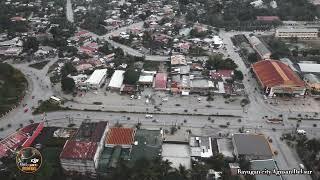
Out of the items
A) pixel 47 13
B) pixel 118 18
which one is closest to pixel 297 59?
pixel 118 18

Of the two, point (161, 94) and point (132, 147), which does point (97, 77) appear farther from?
point (132, 147)

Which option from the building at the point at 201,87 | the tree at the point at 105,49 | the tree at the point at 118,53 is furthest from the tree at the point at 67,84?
the building at the point at 201,87

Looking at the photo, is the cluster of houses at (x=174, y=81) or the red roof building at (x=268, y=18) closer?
the cluster of houses at (x=174, y=81)

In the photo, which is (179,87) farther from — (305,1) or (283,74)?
(305,1)

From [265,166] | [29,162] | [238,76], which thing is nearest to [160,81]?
[238,76]

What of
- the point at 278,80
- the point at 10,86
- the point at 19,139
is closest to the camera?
the point at 19,139

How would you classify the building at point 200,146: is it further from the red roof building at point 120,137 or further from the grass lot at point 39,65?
the grass lot at point 39,65
